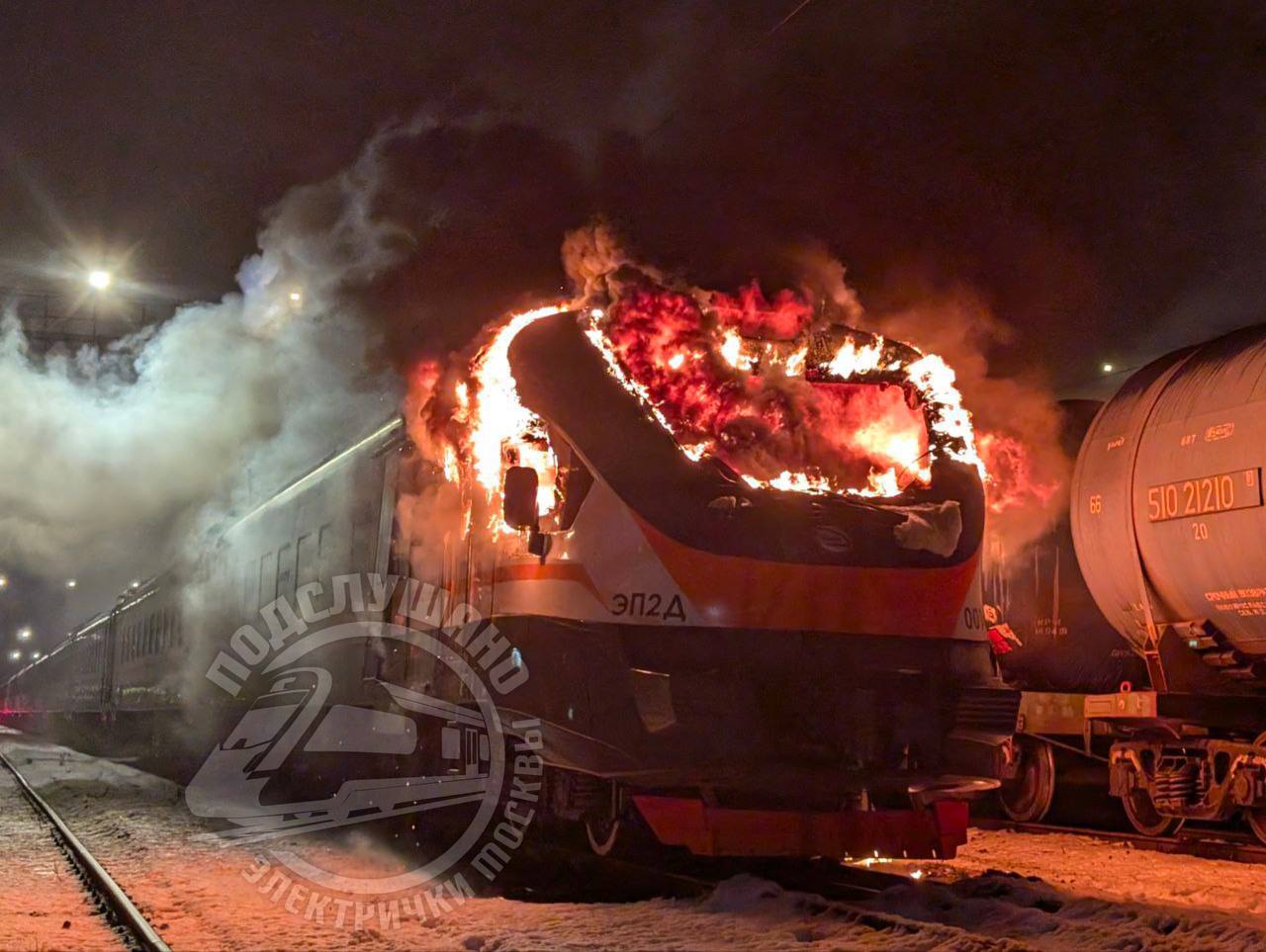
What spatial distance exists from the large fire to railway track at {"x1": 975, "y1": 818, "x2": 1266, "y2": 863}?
4.13 meters

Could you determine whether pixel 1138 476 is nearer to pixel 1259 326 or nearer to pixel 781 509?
pixel 1259 326

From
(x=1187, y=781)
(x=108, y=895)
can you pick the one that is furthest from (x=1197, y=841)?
(x=108, y=895)

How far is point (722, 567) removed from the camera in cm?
709

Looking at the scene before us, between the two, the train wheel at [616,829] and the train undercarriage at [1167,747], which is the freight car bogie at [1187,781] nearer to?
the train undercarriage at [1167,747]

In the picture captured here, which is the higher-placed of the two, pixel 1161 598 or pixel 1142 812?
pixel 1161 598

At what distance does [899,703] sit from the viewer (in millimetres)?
7426

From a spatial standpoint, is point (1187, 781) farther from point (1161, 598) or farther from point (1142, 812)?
point (1161, 598)

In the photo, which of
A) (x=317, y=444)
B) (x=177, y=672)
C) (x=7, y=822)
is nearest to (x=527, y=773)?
(x=7, y=822)

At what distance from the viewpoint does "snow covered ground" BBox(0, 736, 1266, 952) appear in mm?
6324

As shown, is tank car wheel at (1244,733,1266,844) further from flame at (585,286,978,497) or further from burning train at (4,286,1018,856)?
flame at (585,286,978,497)

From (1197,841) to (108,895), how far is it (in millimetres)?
8079

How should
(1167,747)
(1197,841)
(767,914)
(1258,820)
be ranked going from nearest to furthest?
(767,914) < (1258,820) < (1197,841) < (1167,747)

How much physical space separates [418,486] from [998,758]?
13.7 ft

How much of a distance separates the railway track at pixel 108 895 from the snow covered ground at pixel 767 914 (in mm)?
142
